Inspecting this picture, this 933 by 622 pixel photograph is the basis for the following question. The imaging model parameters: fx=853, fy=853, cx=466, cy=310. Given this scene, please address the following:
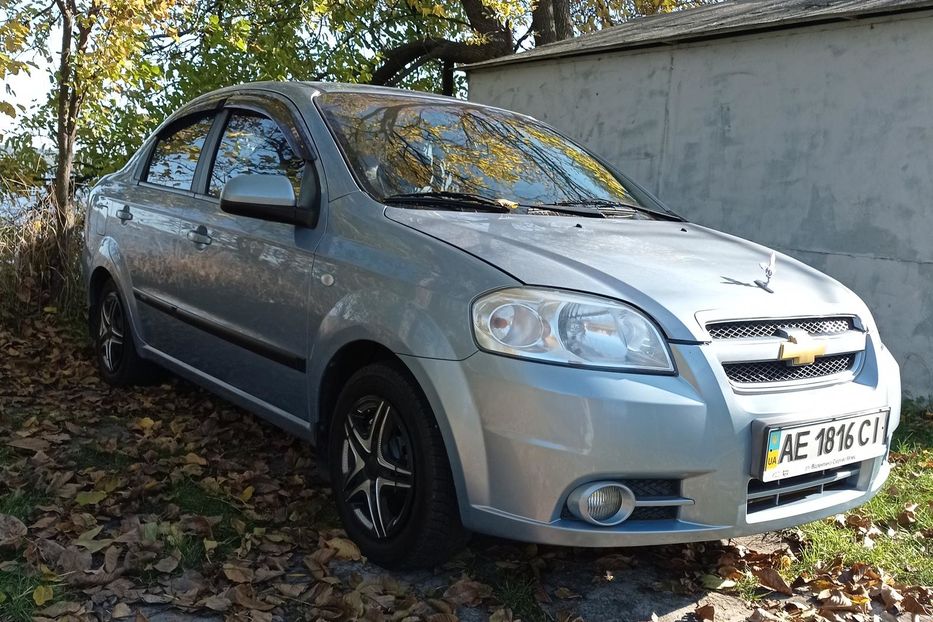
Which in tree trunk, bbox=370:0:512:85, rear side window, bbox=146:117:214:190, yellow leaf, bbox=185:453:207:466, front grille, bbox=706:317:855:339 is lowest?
yellow leaf, bbox=185:453:207:466

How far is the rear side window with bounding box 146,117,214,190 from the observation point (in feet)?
13.6

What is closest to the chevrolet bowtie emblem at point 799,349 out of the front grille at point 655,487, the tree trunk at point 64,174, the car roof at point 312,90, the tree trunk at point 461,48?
the front grille at point 655,487

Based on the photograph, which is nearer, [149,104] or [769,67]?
[769,67]

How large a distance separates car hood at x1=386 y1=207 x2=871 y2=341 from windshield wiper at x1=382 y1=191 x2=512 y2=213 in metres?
0.08

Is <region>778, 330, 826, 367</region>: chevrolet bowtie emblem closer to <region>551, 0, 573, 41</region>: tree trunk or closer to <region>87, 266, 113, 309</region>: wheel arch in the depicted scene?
<region>87, 266, 113, 309</region>: wheel arch

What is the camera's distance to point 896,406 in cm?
291

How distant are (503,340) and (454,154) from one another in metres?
1.27

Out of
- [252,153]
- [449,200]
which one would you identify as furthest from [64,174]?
[449,200]

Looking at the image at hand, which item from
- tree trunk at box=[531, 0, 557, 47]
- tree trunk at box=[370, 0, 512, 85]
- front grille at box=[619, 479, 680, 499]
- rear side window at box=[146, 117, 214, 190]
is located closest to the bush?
rear side window at box=[146, 117, 214, 190]

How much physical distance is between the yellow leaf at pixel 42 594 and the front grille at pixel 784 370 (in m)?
2.14

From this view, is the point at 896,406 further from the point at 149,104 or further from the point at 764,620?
the point at 149,104

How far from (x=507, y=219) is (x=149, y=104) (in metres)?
9.59

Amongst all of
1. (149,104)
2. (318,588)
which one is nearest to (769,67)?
(318,588)

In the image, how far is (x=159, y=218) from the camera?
165 inches
